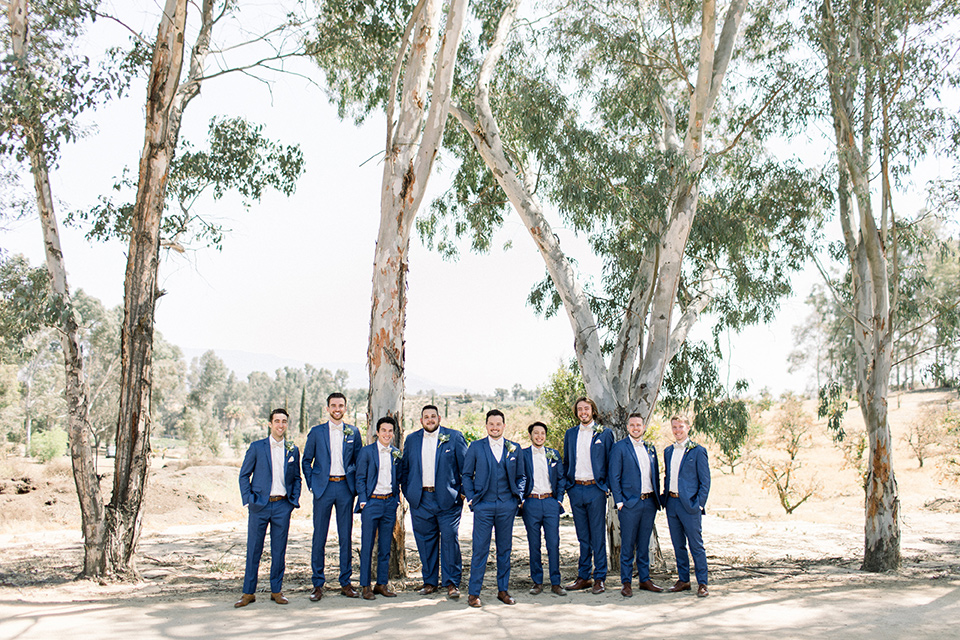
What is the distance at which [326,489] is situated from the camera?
6.37 m

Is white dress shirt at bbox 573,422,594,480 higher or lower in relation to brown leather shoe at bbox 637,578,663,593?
higher

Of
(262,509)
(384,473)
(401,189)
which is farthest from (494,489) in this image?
(401,189)

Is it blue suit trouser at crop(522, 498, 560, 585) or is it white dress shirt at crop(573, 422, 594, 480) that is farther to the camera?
white dress shirt at crop(573, 422, 594, 480)

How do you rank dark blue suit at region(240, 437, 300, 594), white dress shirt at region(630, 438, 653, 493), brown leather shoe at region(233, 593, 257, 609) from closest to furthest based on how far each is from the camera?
brown leather shoe at region(233, 593, 257, 609)
dark blue suit at region(240, 437, 300, 594)
white dress shirt at region(630, 438, 653, 493)

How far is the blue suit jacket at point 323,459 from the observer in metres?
6.35

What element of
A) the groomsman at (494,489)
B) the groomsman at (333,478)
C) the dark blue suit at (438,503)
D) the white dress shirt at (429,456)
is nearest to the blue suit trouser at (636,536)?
the groomsman at (494,489)

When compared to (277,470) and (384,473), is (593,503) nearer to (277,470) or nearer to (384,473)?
(384,473)

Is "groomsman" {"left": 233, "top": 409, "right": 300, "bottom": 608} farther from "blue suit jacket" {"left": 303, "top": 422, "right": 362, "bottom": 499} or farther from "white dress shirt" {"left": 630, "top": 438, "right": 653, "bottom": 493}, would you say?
"white dress shirt" {"left": 630, "top": 438, "right": 653, "bottom": 493}

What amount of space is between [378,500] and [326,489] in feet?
1.53

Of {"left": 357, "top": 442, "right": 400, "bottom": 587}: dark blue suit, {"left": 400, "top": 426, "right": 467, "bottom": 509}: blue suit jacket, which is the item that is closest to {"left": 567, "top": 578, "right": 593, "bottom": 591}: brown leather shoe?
{"left": 400, "top": 426, "right": 467, "bottom": 509}: blue suit jacket

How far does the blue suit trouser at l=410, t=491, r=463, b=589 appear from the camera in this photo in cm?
639

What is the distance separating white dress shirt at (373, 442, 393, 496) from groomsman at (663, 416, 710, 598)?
2476 mm

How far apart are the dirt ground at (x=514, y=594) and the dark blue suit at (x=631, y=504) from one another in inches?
13.3

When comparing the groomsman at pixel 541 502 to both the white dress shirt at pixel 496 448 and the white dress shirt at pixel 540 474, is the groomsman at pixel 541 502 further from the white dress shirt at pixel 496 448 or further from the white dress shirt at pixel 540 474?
the white dress shirt at pixel 496 448
